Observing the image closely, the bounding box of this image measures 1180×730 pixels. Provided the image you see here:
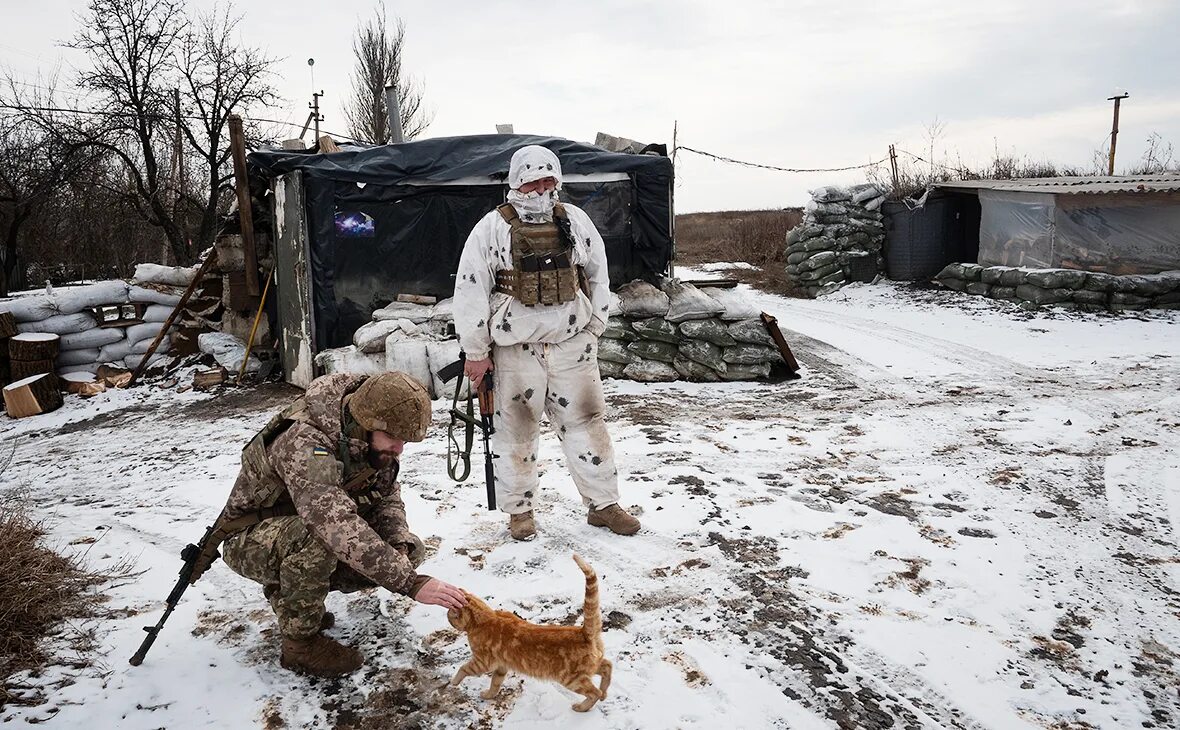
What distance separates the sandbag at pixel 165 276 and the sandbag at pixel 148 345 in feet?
2.56

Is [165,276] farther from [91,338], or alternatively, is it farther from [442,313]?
[442,313]

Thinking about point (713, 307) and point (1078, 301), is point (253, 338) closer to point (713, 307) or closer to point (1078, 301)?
point (713, 307)

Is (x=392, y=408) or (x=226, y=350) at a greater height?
(x=392, y=408)

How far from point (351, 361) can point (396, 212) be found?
186 cm

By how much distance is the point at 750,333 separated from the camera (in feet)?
25.6

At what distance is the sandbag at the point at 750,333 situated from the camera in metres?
7.80

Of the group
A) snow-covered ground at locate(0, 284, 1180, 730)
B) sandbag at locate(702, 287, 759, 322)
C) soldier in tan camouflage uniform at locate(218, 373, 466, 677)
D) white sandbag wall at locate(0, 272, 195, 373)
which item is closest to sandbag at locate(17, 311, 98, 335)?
white sandbag wall at locate(0, 272, 195, 373)

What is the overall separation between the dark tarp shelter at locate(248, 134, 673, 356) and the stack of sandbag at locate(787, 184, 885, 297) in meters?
7.55

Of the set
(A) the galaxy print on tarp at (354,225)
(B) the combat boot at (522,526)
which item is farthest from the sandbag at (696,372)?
(B) the combat boot at (522,526)

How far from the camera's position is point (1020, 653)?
2740 mm

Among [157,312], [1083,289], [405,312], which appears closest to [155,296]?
[157,312]

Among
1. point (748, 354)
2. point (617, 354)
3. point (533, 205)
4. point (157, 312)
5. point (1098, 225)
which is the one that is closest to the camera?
point (533, 205)

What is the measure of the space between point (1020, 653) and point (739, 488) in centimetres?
191

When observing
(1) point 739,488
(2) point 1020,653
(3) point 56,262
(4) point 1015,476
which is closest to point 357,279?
(1) point 739,488
